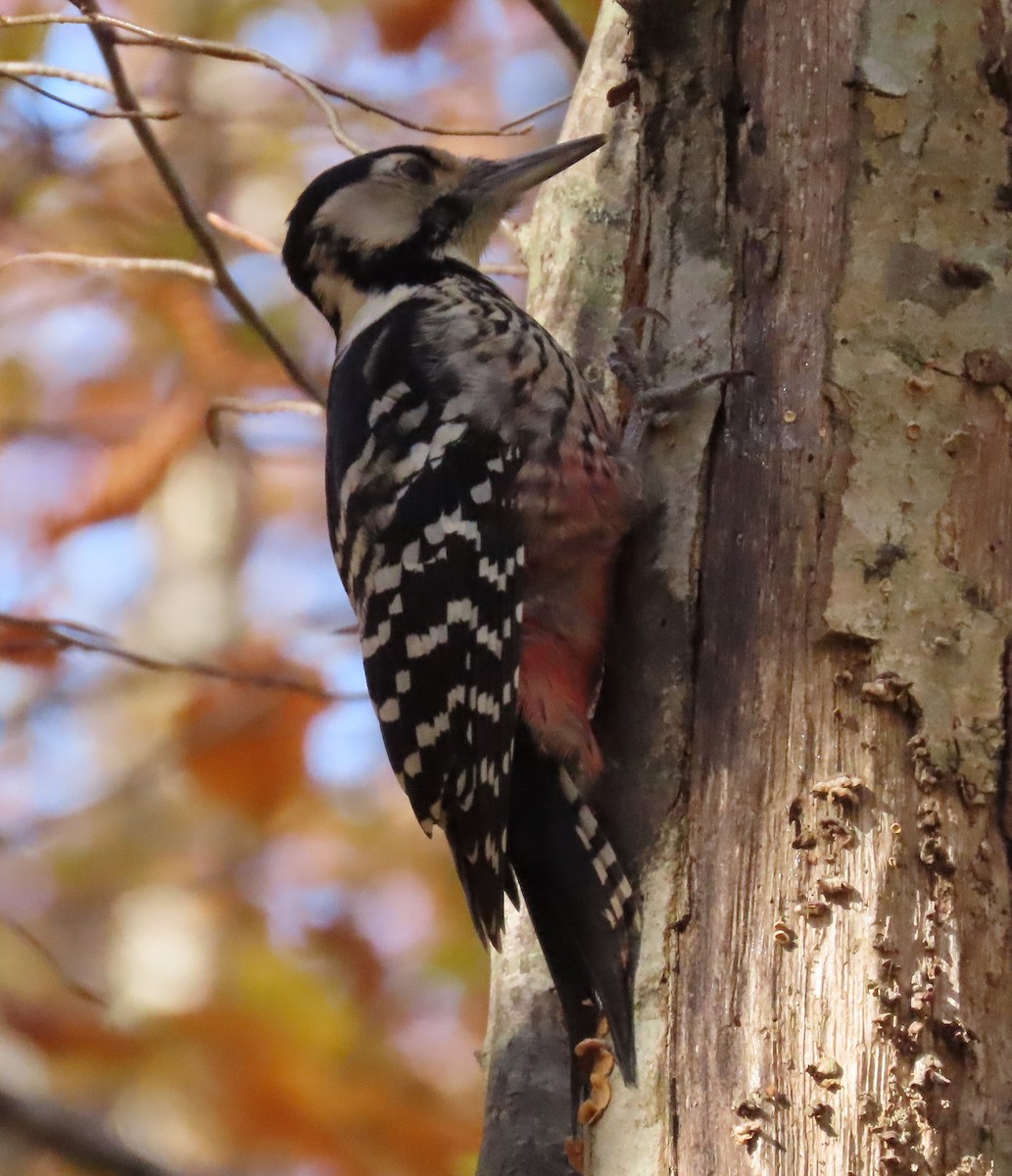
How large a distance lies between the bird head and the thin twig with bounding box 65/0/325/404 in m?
0.29

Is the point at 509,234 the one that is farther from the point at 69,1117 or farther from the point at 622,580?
the point at 69,1117

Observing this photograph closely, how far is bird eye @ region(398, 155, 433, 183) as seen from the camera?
3.52 meters

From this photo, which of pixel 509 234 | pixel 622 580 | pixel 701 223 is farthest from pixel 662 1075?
pixel 509 234

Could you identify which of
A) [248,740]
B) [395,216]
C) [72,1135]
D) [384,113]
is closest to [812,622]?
[72,1135]

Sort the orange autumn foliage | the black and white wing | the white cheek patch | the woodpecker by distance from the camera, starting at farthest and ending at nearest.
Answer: the orange autumn foliage < the white cheek patch < the black and white wing < the woodpecker

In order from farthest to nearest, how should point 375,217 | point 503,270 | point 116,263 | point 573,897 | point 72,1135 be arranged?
1. point 503,270
2. point 375,217
3. point 116,263
4. point 573,897
5. point 72,1135

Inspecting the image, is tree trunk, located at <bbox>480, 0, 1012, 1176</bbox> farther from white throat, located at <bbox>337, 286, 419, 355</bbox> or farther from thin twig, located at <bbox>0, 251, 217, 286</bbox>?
thin twig, located at <bbox>0, 251, 217, 286</bbox>

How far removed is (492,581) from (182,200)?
3.69ft

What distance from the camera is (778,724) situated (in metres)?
2.06

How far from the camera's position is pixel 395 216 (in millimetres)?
3533

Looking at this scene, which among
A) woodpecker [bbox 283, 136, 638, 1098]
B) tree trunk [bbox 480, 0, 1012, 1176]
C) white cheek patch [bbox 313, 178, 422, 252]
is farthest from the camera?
white cheek patch [bbox 313, 178, 422, 252]

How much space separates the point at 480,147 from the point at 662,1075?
6064 millimetres

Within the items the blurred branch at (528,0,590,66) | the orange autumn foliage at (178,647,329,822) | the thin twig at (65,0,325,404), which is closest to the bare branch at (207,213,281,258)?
the thin twig at (65,0,325,404)

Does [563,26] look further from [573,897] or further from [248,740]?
[248,740]
